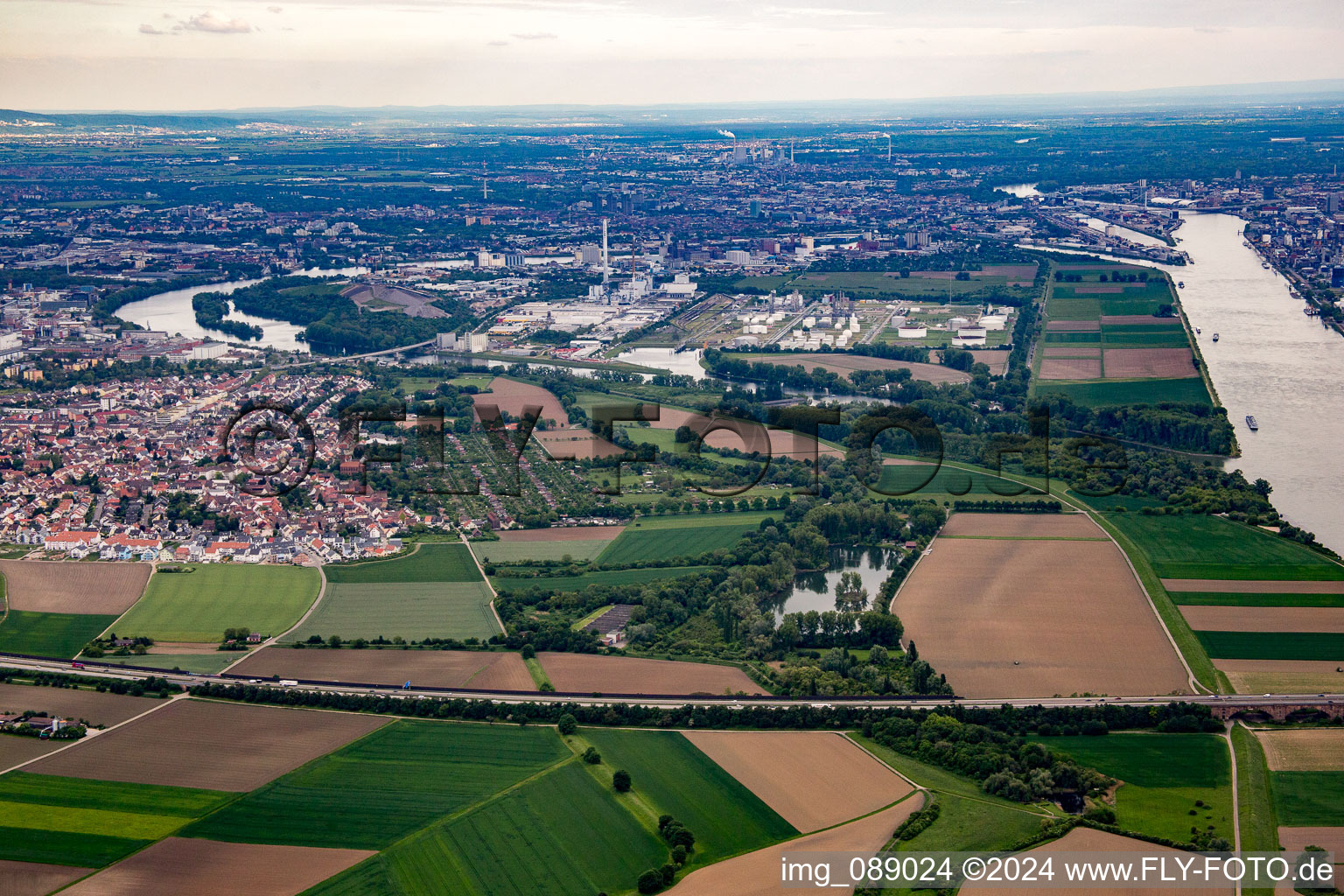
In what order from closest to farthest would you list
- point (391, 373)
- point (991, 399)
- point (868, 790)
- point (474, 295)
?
1. point (868, 790)
2. point (991, 399)
3. point (391, 373)
4. point (474, 295)

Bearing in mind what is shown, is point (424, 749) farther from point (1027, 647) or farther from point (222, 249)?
point (222, 249)

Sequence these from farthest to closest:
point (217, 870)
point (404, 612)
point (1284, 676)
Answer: point (404, 612) < point (1284, 676) < point (217, 870)

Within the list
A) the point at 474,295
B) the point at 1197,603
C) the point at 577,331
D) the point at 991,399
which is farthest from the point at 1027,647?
the point at 474,295

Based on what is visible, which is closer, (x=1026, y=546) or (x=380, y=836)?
(x=380, y=836)

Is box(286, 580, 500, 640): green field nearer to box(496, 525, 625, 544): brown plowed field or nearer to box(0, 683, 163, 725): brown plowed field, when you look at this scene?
box(496, 525, 625, 544): brown plowed field

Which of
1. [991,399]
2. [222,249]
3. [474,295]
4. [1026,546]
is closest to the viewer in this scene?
[1026,546]

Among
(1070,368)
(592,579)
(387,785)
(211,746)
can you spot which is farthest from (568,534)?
(1070,368)

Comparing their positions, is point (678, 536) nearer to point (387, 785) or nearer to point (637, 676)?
point (637, 676)
